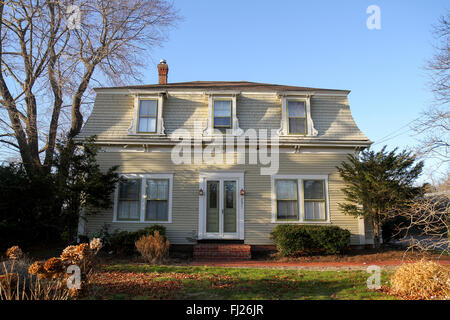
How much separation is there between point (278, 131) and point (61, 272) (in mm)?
9038

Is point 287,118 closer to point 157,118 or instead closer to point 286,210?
point 286,210

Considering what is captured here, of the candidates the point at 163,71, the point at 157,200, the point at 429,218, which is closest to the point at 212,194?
the point at 157,200

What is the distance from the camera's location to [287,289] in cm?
617

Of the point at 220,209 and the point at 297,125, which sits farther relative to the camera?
the point at 297,125

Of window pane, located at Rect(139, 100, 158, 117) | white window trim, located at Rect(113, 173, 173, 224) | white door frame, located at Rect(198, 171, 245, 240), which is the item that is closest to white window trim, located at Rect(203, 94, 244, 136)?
white door frame, located at Rect(198, 171, 245, 240)

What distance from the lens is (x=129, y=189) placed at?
11969 millimetres

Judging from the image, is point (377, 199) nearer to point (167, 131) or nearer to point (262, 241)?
point (262, 241)

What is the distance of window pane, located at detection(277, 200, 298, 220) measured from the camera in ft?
38.7

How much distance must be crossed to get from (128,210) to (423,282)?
9605mm

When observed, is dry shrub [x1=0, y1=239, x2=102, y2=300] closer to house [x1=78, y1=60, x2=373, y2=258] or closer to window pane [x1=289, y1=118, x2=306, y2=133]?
house [x1=78, y1=60, x2=373, y2=258]

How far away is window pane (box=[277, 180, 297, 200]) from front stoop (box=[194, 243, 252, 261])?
2.38 metres

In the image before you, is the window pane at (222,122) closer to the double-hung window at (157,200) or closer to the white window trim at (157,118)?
the white window trim at (157,118)

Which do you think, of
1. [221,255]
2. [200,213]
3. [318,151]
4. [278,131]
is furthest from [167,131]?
[318,151]

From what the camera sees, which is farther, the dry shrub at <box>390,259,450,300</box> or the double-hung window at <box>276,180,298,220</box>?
the double-hung window at <box>276,180,298,220</box>
